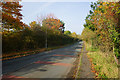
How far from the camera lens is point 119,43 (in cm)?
667

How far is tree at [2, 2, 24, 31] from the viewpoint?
12459 mm

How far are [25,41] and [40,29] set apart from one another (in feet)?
23.1

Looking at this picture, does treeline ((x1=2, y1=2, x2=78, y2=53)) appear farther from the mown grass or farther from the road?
the mown grass

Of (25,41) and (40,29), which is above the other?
(40,29)

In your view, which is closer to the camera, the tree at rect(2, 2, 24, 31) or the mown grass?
the mown grass

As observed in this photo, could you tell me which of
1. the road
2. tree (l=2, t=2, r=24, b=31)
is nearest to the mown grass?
the road

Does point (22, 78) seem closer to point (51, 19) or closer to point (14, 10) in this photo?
point (14, 10)

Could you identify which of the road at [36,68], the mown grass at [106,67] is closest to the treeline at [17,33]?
the road at [36,68]

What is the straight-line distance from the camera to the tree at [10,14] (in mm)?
12459

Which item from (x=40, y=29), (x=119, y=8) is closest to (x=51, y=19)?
(x=40, y=29)

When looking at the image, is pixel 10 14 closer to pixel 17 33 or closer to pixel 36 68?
pixel 17 33

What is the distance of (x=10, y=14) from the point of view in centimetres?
1384

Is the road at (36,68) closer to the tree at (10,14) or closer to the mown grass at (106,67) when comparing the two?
the mown grass at (106,67)

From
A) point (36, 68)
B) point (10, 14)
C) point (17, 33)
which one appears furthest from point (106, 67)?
point (17, 33)
